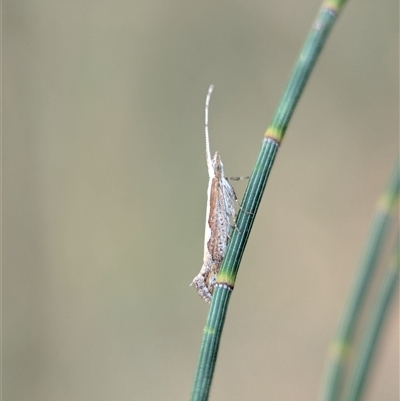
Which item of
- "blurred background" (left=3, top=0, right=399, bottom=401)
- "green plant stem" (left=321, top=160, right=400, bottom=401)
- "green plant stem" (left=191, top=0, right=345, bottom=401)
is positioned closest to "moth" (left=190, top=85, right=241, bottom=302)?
"green plant stem" (left=191, top=0, right=345, bottom=401)

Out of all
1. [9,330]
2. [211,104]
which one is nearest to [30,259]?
[9,330]

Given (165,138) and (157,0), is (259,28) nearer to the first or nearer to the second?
(157,0)

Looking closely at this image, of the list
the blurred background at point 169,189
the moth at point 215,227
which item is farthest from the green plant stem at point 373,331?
the blurred background at point 169,189

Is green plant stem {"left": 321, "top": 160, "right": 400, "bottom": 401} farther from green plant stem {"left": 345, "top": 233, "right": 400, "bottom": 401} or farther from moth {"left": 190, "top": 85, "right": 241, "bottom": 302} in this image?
moth {"left": 190, "top": 85, "right": 241, "bottom": 302}

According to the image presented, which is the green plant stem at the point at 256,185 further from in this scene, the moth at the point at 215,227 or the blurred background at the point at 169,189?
the blurred background at the point at 169,189

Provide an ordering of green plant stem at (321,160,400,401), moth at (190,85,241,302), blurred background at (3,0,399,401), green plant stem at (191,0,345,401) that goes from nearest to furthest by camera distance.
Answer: green plant stem at (321,160,400,401), green plant stem at (191,0,345,401), moth at (190,85,241,302), blurred background at (3,0,399,401)
